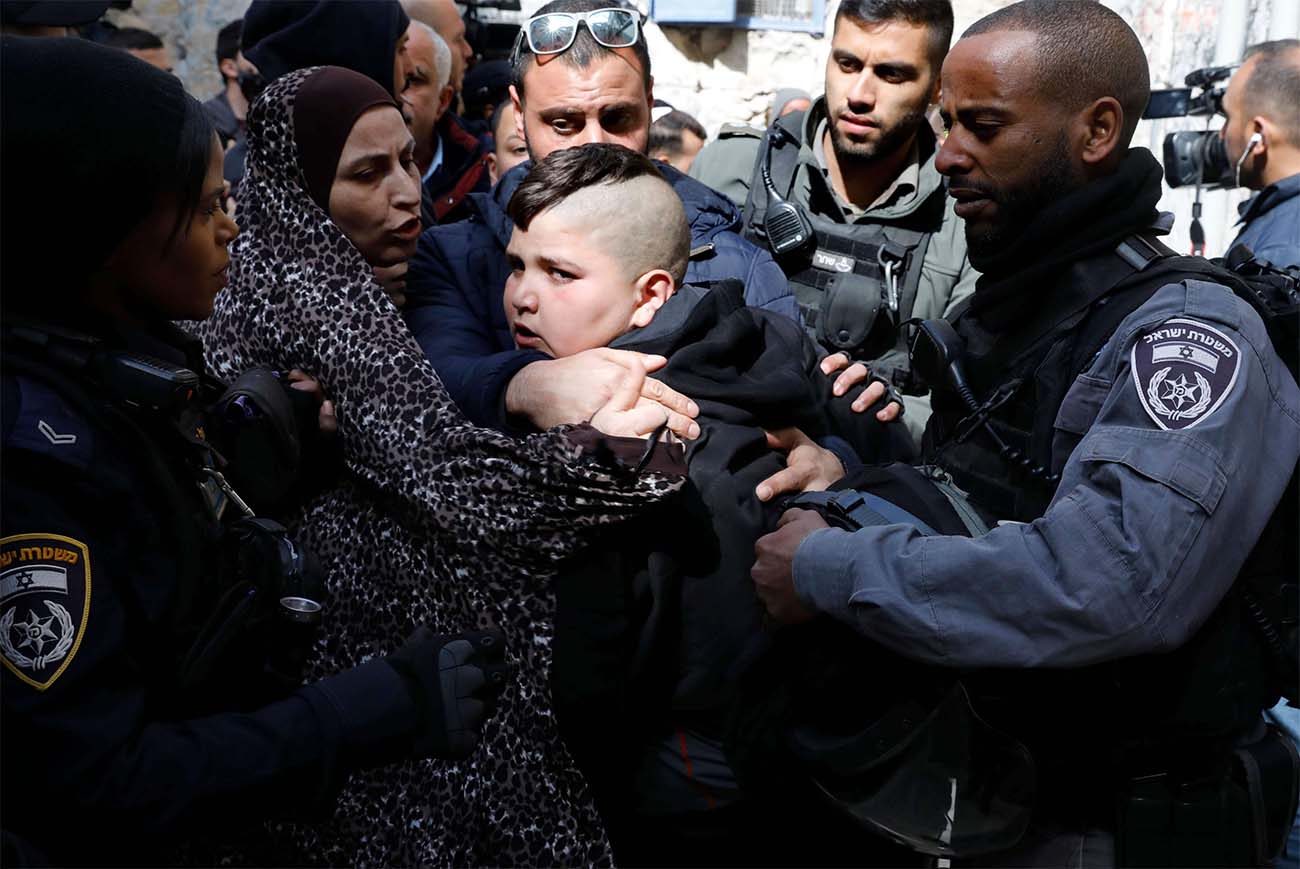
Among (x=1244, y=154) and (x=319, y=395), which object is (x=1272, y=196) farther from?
(x=319, y=395)

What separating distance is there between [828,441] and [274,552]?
1.05 m

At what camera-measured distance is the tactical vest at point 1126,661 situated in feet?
5.54

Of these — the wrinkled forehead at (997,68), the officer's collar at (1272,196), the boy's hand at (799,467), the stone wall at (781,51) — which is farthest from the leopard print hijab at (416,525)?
the stone wall at (781,51)

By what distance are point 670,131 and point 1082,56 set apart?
14.0 feet

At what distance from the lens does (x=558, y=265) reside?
1.99 m

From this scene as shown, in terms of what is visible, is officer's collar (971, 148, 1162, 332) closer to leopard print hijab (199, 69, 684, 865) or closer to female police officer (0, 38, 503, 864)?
leopard print hijab (199, 69, 684, 865)

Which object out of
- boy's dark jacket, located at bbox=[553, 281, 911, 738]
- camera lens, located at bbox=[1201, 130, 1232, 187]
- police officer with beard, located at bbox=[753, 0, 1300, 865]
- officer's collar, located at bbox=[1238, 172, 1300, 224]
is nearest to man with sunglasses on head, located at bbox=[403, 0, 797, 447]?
boy's dark jacket, located at bbox=[553, 281, 911, 738]

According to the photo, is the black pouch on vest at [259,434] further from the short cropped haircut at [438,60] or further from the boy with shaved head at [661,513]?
the short cropped haircut at [438,60]

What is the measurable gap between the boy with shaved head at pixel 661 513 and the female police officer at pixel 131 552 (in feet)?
0.68

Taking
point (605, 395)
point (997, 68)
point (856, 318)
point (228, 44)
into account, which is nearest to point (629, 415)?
point (605, 395)

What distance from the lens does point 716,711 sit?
5.79ft

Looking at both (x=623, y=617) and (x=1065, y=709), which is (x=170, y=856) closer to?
(x=623, y=617)

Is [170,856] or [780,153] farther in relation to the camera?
[780,153]

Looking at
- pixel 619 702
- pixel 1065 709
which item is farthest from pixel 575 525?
pixel 1065 709
